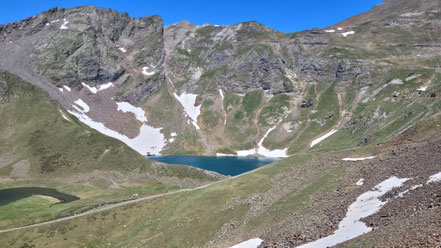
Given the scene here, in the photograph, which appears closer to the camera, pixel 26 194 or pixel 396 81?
pixel 26 194

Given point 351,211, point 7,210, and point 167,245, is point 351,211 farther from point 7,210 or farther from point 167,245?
point 7,210

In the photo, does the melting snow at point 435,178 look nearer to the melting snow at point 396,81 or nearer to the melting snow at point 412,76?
the melting snow at point 396,81

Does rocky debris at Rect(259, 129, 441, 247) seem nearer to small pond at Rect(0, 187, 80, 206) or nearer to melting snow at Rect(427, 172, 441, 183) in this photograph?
melting snow at Rect(427, 172, 441, 183)

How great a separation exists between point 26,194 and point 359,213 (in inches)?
3603

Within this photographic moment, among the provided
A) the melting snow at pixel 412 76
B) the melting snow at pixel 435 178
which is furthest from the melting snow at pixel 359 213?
the melting snow at pixel 412 76

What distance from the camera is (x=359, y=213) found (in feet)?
95.0

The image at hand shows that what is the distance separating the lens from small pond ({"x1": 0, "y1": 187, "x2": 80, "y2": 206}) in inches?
3191

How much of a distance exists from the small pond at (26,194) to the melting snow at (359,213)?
72.1 metres

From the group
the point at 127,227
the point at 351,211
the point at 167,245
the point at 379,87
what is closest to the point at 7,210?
the point at 127,227

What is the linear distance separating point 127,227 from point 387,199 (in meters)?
39.2

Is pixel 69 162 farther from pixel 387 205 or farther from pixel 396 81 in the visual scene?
pixel 396 81

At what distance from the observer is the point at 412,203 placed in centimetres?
2539

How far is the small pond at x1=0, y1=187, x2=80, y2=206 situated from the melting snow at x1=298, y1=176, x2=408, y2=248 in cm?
7207

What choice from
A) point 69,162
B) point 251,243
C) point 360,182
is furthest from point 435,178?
point 69,162
